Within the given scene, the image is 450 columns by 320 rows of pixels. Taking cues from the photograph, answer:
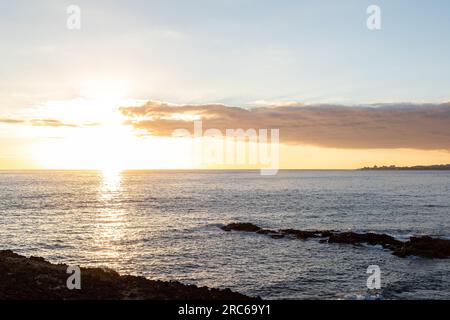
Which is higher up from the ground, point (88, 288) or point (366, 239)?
point (88, 288)

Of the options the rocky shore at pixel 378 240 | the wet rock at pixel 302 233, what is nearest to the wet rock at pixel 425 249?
the rocky shore at pixel 378 240

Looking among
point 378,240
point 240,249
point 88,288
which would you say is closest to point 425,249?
point 378,240

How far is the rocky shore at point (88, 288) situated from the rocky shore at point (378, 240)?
24701mm

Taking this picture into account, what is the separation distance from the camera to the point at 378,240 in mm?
47562

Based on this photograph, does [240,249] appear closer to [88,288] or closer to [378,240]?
[378,240]

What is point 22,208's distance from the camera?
83250 millimetres

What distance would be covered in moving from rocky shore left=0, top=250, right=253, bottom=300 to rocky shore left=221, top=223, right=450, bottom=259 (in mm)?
24701

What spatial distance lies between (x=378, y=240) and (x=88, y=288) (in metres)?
34.6

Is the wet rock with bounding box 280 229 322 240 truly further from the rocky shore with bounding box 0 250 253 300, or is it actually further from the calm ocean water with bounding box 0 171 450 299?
the rocky shore with bounding box 0 250 253 300

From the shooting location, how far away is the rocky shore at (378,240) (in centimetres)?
4134

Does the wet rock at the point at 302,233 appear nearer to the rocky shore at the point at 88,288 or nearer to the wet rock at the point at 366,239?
the wet rock at the point at 366,239

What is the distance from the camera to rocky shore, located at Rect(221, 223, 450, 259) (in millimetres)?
41344

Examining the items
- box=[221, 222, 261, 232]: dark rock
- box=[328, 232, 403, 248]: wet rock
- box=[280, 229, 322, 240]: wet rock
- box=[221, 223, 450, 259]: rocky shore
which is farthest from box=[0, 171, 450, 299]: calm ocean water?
box=[280, 229, 322, 240]: wet rock
